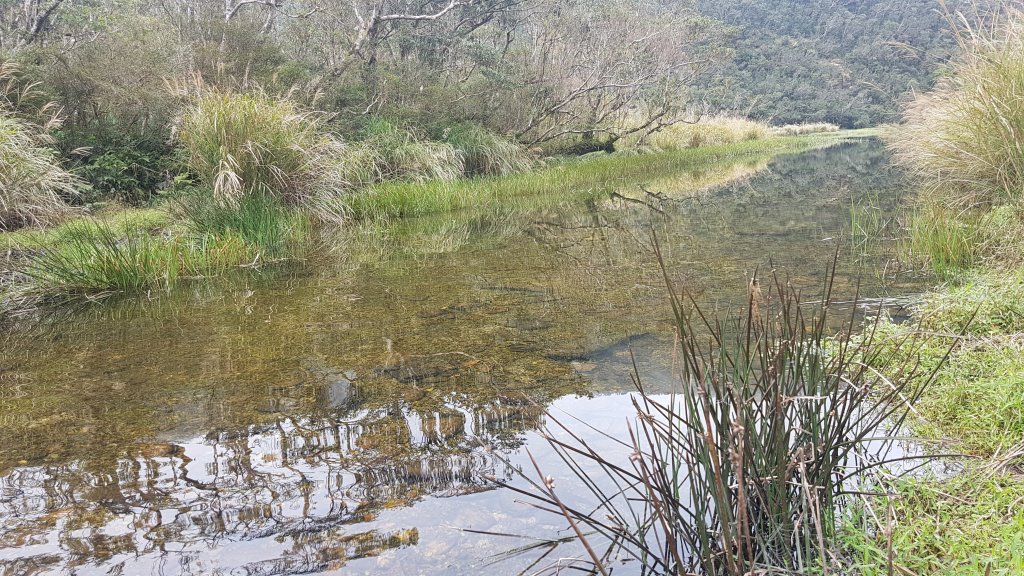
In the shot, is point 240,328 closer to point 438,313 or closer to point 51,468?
point 438,313

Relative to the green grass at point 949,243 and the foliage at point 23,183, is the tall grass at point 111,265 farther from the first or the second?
the green grass at point 949,243

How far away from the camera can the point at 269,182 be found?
6.93 metres

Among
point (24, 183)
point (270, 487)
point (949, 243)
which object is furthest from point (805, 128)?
point (270, 487)

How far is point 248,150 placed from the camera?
664cm

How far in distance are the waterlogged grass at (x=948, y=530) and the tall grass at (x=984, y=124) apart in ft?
11.5

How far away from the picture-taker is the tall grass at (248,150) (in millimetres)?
6539

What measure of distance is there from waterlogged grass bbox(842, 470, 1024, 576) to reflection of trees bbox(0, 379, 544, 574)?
3.49 feet

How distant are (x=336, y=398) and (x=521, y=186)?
9225mm

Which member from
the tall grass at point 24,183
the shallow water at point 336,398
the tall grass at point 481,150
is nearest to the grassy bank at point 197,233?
the tall grass at point 24,183

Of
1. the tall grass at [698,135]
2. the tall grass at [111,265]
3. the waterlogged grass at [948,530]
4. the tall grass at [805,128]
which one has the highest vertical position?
the tall grass at [805,128]

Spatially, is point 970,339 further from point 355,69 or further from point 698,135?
point 698,135

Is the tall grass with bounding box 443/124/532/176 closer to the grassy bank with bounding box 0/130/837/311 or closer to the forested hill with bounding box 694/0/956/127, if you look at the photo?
the grassy bank with bounding box 0/130/837/311

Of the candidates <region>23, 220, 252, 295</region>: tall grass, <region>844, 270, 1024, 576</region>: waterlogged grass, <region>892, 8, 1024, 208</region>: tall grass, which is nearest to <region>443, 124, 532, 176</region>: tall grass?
<region>23, 220, 252, 295</region>: tall grass

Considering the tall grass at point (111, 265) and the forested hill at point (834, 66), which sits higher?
the forested hill at point (834, 66)
